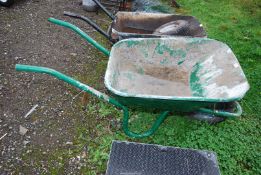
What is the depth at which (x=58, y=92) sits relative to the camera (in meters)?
3.79

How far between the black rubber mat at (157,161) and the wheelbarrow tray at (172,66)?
0.65 metres

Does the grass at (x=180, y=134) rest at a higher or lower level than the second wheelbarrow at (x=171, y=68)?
lower

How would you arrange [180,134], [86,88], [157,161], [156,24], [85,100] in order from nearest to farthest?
[86,88] < [157,161] < [180,134] < [85,100] < [156,24]

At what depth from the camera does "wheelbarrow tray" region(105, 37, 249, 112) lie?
3.03 m

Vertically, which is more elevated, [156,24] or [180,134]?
[156,24]

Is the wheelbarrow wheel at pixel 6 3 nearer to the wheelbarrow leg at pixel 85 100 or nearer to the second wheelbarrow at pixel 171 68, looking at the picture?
the wheelbarrow leg at pixel 85 100

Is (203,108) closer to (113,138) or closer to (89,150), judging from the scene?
(113,138)

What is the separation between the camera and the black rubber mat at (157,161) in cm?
258

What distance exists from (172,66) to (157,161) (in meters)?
1.28

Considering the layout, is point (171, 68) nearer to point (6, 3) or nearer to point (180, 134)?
point (180, 134)

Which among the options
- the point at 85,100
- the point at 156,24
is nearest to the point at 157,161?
the point at 85,100

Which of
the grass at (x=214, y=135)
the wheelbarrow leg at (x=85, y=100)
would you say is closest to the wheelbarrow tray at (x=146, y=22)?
the wheelbarrow leg at (x=85, y=100)

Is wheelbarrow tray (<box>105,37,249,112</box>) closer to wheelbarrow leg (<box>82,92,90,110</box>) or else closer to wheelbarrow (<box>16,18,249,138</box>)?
wheelbarrow (<box>16,18,249,138</box>)

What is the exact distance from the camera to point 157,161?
2713 millimetres
